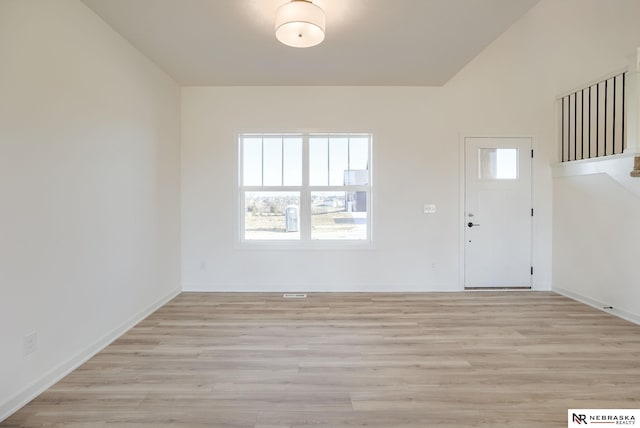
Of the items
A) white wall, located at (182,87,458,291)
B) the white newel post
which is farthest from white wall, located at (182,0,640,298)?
the white newel post

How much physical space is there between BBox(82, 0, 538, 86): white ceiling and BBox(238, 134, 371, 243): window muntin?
820mm

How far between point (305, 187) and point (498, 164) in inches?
106

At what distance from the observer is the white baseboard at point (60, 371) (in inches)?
73.9

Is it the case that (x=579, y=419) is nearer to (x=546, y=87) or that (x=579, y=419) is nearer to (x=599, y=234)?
(x=599, y=234)

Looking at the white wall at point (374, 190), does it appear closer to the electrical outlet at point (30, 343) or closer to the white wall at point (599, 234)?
the white wall at point (599, 234)

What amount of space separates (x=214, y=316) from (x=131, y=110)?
7.46 feet

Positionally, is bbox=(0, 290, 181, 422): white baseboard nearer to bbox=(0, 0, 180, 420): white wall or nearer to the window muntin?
bbox=(0, 0, 180, 420): white wall

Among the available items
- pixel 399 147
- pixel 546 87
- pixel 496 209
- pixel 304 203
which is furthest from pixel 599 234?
pixel 304 203

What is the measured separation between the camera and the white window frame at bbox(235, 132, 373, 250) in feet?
Result: 14.5

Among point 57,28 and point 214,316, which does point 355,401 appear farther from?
point 57,28

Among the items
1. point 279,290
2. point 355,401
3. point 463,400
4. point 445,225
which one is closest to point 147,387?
point 355,401

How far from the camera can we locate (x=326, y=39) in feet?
9.88

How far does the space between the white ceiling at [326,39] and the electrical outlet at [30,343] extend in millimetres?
2431

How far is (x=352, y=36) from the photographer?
2947mm
